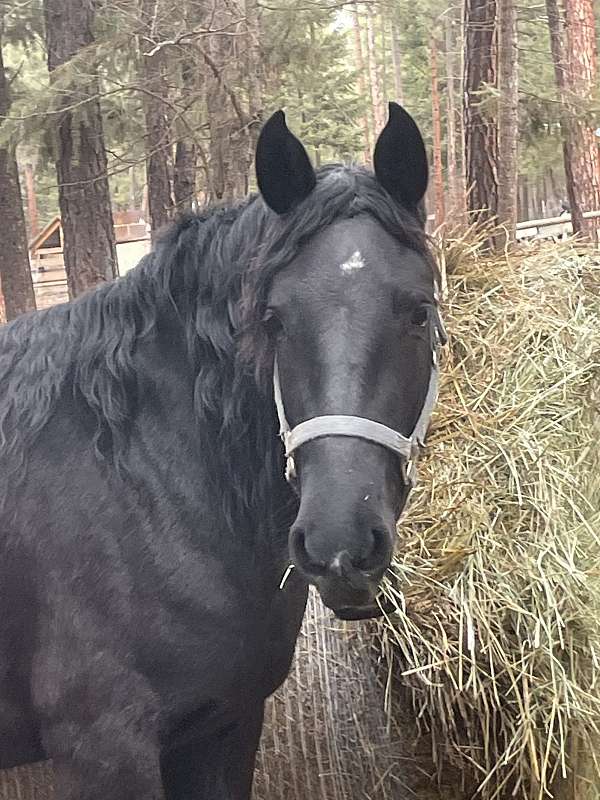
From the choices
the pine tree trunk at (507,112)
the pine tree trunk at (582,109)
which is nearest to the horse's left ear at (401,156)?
the pine tree trunk at (507,112)

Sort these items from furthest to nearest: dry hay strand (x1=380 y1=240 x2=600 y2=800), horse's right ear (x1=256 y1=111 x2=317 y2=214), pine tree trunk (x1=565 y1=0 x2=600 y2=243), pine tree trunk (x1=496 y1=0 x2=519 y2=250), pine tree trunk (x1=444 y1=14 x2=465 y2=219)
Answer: pine tree trunk (x1=444 y1=14 x2=465 y2=219)
pine tree trunk (x1=565 y1=0 x2=600 y2=243)
pine tree trunk (x1=496 y1=0 x2=519 y2=250)
dry hay strand (x1=380 y1=240 x2=600 y2=800)
horse's right ear (x1=256 y1=111 x2=317 y2=214)

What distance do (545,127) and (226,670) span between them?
7.09 m

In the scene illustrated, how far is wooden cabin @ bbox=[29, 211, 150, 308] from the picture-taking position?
23.1m

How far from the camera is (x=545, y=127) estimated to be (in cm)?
828

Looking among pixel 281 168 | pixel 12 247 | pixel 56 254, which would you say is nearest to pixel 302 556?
pixel 281 168

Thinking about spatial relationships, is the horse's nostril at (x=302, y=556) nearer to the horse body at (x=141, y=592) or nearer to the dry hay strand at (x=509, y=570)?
the horse body at (x=141, y=592)

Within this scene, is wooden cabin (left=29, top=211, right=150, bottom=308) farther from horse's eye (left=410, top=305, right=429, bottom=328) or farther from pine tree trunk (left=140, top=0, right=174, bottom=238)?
horse's eye (left=410, top=305, right=429, bottom=328)

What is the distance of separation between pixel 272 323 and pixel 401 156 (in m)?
0.50

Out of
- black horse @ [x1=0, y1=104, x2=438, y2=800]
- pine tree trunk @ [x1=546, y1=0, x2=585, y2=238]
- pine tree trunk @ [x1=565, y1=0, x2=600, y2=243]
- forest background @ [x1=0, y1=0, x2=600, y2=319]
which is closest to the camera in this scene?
black horse @ [x1=0, y1=104, x2=438, y2=800]

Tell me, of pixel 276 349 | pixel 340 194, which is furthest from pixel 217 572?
pixel 340 194

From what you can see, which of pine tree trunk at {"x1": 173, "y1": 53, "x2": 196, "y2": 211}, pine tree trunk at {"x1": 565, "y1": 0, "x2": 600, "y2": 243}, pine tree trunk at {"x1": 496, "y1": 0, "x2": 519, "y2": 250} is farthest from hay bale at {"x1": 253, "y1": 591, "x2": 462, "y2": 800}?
pine tree trunk at {"x1": 565, "y1": 0, "x2": 600, "y2": 243}

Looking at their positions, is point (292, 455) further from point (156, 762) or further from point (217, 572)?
point (156, 762)

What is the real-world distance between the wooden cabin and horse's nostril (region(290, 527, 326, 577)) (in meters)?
21.0

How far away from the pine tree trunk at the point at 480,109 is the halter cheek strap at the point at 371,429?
14.6 feet
